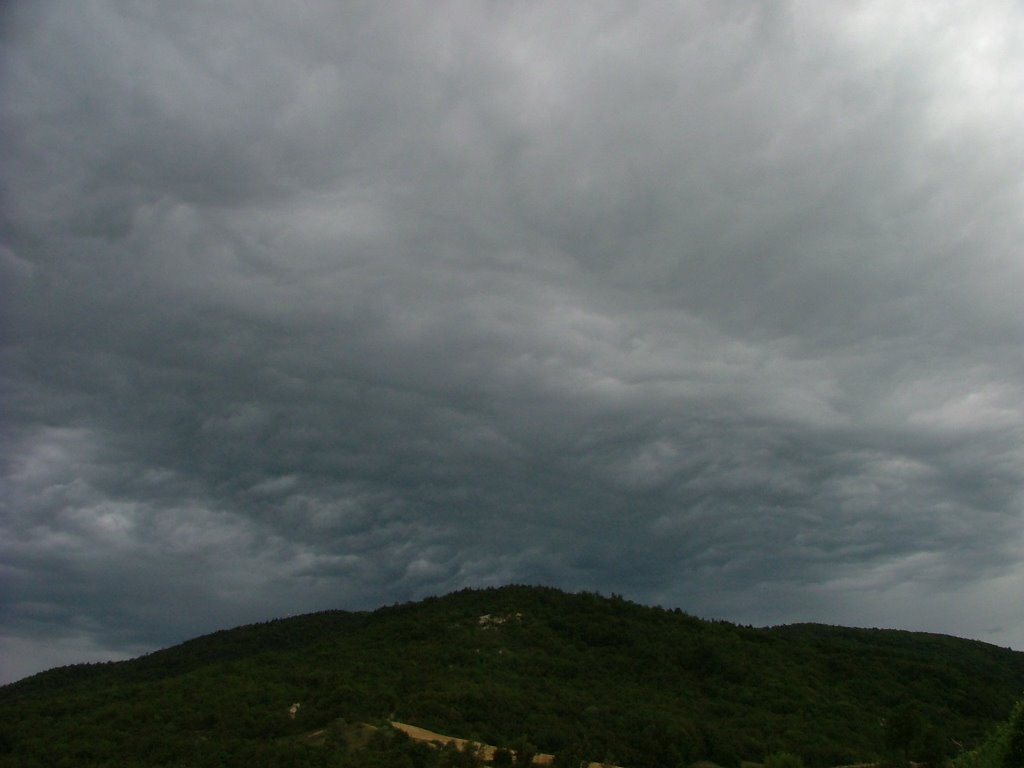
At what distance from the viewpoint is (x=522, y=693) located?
198 ft

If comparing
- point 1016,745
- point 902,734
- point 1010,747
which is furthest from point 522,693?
point 1016,745

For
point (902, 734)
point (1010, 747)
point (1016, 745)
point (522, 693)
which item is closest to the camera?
point (1016, 745)

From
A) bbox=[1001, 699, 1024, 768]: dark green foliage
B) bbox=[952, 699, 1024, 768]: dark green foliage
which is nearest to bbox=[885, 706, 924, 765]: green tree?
bbox=[952, 699, 1024, 768]: dark green foliage

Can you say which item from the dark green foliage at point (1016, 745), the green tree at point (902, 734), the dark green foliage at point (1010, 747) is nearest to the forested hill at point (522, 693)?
the green tree at point (902, 734)

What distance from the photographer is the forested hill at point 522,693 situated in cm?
4919

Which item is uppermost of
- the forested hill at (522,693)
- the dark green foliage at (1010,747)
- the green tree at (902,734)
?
the forested hill at (522,693)

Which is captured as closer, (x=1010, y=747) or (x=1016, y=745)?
(x=1016, y=745)

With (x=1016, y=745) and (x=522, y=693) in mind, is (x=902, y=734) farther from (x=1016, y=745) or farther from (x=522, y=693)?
(x=522, y=693)

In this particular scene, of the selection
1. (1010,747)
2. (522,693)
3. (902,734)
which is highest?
(522,693)

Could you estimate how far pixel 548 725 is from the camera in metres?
52.5

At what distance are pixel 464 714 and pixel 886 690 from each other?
142 feet

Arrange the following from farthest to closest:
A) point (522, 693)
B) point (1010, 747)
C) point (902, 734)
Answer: point (522, 693) → point (902, 734) → point (1010, 747)

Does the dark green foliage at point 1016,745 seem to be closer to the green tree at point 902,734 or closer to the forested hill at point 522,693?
the forested hill at point 522,693

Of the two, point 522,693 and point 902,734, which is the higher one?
point 522,693
